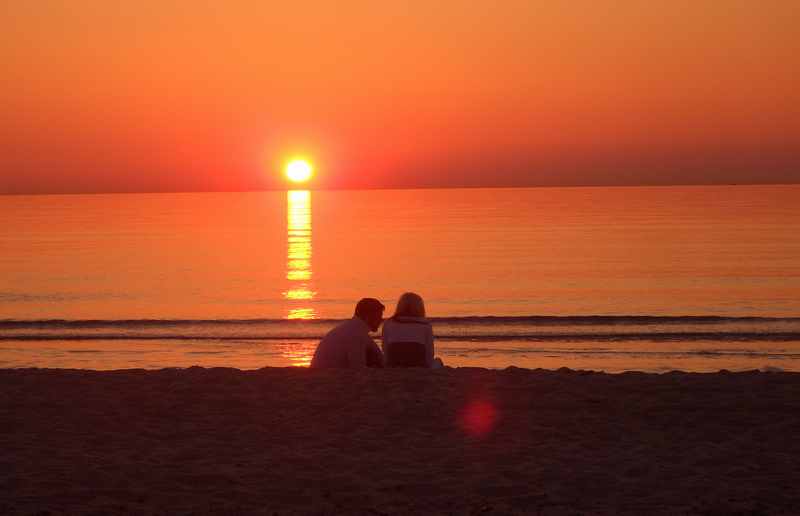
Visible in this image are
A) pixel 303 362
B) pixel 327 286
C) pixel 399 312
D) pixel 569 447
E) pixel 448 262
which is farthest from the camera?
pixel 448 262

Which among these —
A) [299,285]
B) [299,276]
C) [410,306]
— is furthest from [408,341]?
[299,276]

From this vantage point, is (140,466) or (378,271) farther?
(378,271)

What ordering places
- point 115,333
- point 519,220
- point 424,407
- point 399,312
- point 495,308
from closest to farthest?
point 424,407
point 399,312
point 115,333
point 495,308
point 519,220

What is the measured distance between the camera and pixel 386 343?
12211mm

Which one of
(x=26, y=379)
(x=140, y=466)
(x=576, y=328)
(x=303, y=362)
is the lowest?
(x=140, y=466)

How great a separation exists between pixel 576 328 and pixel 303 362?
909 cm

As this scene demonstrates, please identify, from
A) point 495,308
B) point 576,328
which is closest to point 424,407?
point 576,328

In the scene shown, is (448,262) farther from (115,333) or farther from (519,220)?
(519,220)

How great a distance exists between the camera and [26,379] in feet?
38.9

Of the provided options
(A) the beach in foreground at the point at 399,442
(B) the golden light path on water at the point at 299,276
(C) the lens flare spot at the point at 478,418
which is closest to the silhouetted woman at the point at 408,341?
(A) the beach in foreground at the point at 399,442

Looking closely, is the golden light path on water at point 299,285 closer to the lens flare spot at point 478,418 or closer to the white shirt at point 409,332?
the white shirt at point 409,332

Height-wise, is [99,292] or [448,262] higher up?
[448,262]

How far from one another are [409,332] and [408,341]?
12 cm

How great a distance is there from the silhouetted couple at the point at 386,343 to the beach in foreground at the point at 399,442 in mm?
472
